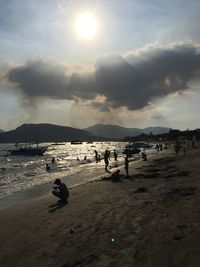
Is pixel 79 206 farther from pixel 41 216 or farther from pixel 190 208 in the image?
pixel 190 208

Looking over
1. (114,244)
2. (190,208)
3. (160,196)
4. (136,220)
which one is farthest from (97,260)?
(160,196)

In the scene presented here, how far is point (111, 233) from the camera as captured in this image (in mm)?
11844

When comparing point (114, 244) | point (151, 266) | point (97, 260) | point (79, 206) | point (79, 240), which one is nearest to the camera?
point (151, 266)

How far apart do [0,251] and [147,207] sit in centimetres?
600

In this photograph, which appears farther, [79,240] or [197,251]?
[79,240]

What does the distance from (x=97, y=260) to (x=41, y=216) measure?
794cm

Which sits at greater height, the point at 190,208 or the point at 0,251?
the point at 190,208

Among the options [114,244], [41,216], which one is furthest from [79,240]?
[41,216]

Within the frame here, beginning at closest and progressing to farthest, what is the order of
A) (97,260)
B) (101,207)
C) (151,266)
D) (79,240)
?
(151,266) → (97,260) → (79,240) → (101,207)

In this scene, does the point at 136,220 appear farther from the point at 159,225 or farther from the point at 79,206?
the point at 79,206

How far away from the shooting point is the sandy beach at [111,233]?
9523mm

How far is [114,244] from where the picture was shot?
1066cm

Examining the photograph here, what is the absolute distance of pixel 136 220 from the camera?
13.0 m

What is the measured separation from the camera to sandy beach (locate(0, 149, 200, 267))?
9.52m
